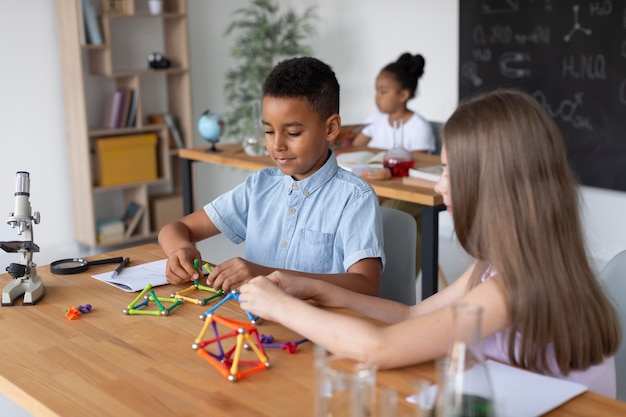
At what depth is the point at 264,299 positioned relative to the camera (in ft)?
4.83

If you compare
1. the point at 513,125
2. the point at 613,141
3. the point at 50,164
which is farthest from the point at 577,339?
the point at 50,164

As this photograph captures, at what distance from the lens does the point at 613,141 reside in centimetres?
430

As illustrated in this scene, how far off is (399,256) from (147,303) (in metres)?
0.76

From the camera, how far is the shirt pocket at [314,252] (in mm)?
2072

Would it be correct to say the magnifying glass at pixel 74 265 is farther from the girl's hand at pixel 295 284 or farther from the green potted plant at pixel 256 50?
the green potted plant at pixel 256 50

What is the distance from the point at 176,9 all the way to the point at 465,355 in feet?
15.6

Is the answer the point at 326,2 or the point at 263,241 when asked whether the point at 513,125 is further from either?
the point at 326,2

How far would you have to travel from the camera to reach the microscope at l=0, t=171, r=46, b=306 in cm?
175

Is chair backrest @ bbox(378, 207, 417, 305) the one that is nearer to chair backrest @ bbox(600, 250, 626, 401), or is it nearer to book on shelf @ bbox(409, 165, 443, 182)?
chair backrest @ bbox(600, 250, 626, 401)

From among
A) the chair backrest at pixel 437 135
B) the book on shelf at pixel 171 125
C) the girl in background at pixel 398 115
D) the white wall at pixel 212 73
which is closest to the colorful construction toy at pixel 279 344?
the girl in background at pixel 398 115

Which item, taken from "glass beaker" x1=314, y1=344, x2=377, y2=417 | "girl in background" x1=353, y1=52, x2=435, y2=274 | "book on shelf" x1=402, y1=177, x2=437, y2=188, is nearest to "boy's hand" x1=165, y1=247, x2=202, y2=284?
"glass beaker" x1=314, y1=344, x2=377, y2=417

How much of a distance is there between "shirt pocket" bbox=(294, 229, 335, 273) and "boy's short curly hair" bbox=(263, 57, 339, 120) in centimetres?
31

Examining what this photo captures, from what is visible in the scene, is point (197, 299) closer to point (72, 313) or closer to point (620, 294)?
point (72, 313)

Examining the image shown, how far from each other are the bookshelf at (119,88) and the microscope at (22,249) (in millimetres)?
3244
